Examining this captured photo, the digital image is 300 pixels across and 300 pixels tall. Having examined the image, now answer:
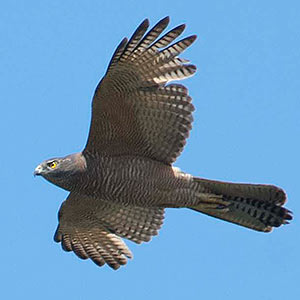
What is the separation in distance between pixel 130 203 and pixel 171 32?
2.71 metres

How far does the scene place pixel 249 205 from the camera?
15664 millimetres

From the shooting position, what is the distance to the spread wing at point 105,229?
655 inches

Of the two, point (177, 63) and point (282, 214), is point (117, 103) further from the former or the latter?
point (282, 214)

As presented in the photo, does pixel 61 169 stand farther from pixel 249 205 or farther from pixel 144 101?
pixel 249 205

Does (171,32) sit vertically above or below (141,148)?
above

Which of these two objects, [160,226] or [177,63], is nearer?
[177,63]

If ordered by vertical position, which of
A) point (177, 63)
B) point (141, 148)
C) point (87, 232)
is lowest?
point (87, 232)

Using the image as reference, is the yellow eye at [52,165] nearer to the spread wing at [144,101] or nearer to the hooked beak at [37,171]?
the hooked beak at [37,171]

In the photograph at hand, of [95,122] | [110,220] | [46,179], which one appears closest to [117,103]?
[95,122]

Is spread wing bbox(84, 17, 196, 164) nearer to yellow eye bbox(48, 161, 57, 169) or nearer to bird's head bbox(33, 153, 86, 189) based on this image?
bird's head bbox(33, 153, 86, 189)

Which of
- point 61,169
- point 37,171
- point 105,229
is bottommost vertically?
point 105,229

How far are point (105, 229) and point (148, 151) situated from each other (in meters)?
2.04

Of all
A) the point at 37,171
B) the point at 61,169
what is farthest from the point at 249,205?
the point at 37,171

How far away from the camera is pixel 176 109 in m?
15.1
